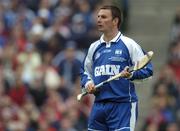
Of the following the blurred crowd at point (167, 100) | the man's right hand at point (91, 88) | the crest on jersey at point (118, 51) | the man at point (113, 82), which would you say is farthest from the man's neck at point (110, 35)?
the blurred crowd at point (167, 100)

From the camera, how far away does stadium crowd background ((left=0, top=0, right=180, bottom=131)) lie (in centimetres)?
1702

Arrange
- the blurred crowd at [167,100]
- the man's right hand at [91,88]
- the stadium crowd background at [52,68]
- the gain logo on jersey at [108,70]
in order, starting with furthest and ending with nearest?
the stadium crowd background at [52,68]
the blurred crowd at [167,100]
the gain logo on jersey at [108,70]
the man's right hand at [91,88]

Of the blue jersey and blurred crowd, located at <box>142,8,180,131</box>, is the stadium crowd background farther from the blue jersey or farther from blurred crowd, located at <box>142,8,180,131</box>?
the blue jersey

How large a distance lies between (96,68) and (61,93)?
7.18 meters

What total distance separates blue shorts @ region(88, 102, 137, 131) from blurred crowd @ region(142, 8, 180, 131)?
5985 mm

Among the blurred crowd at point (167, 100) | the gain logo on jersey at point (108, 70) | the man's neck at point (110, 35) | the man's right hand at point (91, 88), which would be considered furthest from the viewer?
the blurred crowd at point (167, 100)

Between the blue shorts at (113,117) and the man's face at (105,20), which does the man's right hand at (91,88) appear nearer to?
the blue shorts at (113,117)

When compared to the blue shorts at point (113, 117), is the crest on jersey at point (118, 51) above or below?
above

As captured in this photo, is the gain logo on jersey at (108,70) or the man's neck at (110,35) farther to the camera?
the man's neck at (110,35)

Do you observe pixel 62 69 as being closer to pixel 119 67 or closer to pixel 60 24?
pixel 60 24

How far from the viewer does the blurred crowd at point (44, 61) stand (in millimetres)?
17094

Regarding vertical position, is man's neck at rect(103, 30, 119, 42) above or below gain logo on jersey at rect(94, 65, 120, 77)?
above

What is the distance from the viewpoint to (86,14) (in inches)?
774

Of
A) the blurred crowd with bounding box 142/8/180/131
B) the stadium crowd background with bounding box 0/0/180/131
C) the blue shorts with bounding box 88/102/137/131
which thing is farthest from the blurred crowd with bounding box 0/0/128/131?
the blue shorts with bounding box 88/102/137/131
